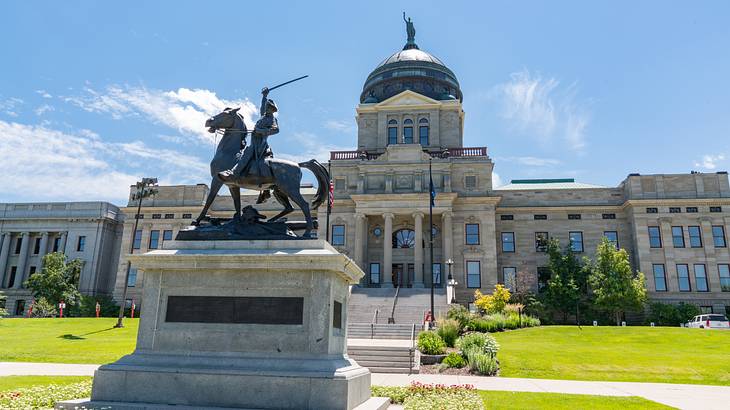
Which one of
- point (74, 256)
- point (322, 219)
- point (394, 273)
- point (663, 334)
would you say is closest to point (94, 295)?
point (74, 256)

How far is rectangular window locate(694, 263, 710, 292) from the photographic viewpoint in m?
47.8

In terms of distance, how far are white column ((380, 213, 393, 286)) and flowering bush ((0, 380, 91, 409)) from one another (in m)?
37.9

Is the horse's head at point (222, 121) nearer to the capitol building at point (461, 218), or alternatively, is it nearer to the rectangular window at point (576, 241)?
the capitol building at point (461, 218)

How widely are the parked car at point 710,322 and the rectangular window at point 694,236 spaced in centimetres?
957

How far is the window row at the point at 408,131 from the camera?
60062mm

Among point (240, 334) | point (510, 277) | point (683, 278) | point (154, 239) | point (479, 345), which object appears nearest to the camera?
point (240, 334)

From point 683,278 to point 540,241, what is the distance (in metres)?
13.2

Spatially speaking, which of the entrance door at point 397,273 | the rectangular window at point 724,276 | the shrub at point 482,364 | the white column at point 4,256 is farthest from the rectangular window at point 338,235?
the white column at point 4,256

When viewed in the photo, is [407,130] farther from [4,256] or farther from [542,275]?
[4,256]

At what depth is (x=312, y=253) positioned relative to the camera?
9.59 m

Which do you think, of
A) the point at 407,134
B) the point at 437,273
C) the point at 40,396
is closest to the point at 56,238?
the point at 407,134

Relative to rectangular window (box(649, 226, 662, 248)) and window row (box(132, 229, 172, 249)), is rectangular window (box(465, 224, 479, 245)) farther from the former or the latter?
window row (box(132, 229, 172, 249))

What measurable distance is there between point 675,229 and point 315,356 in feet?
168

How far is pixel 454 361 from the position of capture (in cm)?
2061
